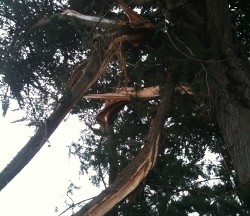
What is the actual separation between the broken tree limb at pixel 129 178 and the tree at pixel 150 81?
0.01 m

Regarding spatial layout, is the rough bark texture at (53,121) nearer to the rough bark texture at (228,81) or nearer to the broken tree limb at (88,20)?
the broken tree limb at (88,20)

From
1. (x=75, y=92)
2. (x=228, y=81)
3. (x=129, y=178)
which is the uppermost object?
(x=228, y=81)

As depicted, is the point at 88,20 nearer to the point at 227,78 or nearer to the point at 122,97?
the point at 122,97

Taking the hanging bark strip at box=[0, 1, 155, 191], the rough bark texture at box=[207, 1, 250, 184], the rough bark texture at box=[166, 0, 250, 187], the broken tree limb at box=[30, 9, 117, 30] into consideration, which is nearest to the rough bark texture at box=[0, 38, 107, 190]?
the hanging bark strip at box=[0, 1, 155, 191]

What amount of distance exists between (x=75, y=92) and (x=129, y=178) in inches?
54.3

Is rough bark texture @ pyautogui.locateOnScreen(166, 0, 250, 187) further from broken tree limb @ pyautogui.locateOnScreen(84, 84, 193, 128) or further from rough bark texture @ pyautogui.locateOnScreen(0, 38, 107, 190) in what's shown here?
rough bark texture @ pyautogui.locateOnScreen(0, 38, 107, 190)

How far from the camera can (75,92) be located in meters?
5.58

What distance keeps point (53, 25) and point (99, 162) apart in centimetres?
245

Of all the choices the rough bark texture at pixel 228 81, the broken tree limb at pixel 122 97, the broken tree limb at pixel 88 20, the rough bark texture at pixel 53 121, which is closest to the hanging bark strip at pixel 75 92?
the rough bark texture at pixel 53 121

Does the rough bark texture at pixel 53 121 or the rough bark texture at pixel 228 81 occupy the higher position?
the rough bark texture at pixel 228 81

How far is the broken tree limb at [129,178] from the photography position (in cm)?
492

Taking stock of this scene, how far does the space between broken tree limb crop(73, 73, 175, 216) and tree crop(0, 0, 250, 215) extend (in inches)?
0.5

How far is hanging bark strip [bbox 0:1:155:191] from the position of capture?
16.5 ft

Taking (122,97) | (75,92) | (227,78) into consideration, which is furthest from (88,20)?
(227,78)
